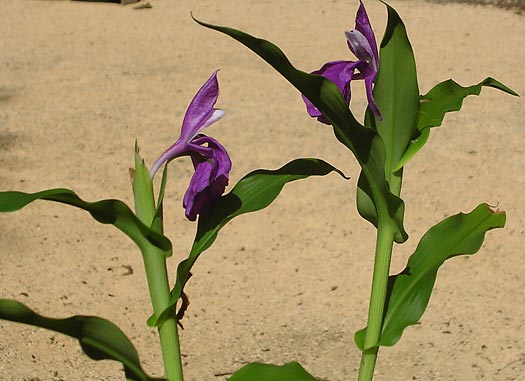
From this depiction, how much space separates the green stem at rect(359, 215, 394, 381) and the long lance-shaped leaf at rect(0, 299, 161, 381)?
39 centimetres

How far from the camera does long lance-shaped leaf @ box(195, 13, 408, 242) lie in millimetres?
1346

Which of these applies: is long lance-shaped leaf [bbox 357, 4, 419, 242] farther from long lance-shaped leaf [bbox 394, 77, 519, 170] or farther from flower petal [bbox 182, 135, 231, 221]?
flower petal [bbox 182, 135, 231, 221]

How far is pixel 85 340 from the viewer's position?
4.65ft

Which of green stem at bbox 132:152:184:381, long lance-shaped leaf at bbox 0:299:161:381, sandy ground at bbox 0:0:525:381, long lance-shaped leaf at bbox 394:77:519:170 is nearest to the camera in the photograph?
long lance-shaped leaf at bbox 0:299:161:381

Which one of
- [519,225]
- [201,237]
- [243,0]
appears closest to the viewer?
[201,237]

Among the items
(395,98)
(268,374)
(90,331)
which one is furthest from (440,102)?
(90,331)

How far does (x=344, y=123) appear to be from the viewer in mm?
1439

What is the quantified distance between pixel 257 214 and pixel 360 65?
2374mm

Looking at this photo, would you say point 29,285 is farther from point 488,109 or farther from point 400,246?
point 488,109

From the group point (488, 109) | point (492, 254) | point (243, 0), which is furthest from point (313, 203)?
point (243, 0)

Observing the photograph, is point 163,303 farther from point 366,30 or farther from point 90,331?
point 366,30

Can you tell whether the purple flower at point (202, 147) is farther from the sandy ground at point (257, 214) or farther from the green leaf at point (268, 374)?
the sandy ground at point (257, 214)

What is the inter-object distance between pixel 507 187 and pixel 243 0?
3.38m

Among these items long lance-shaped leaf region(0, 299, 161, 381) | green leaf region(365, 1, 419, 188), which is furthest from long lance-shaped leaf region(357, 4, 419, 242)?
long lance-shaped leaf region(0, 299, 161, 381)
